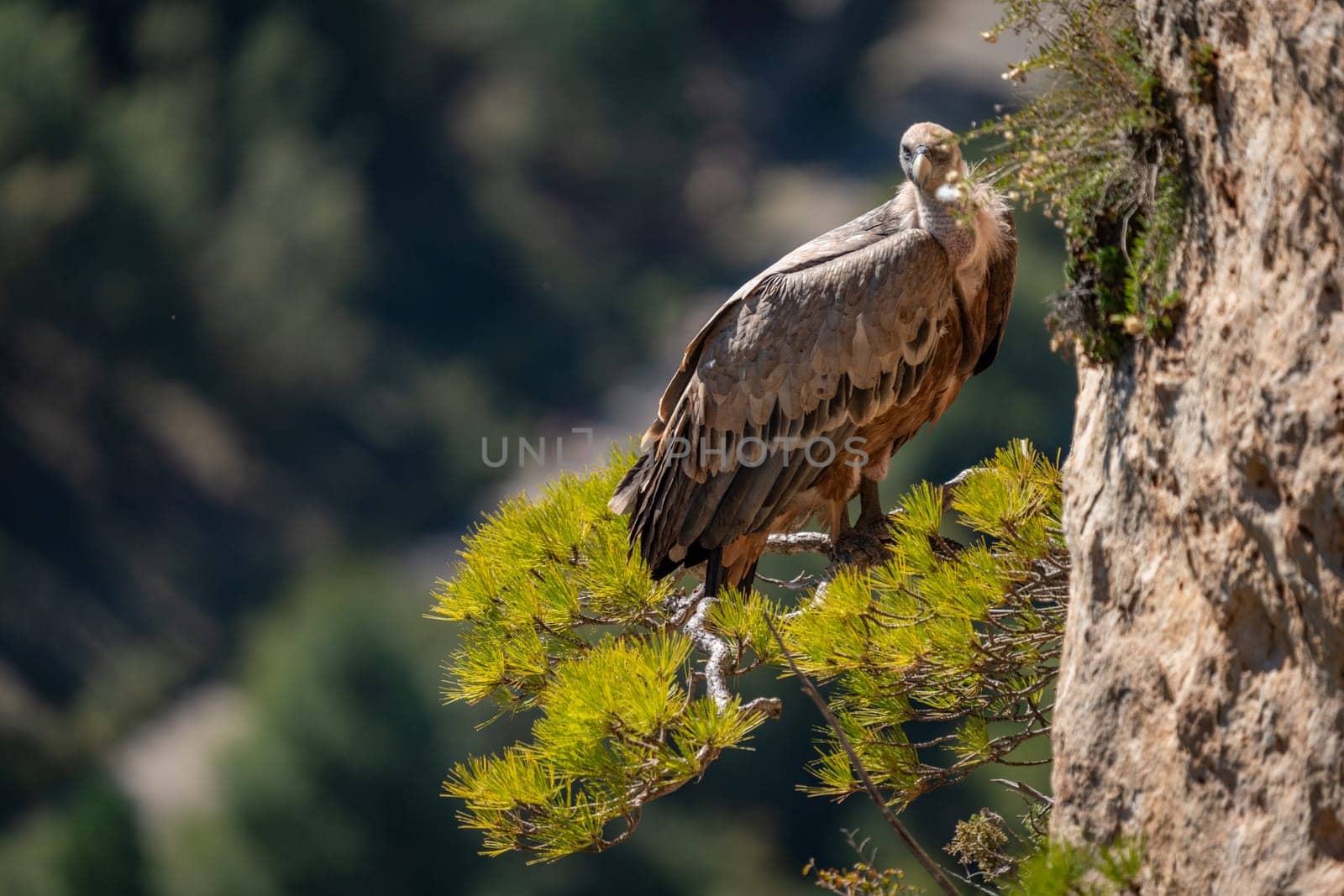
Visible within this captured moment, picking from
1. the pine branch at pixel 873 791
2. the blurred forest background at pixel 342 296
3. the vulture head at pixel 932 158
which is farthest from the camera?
the blurred forest background at pixel 342 296

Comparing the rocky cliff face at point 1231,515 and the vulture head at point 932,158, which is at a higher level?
the vulture head at point 932,158

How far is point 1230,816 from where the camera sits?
5.17 ft

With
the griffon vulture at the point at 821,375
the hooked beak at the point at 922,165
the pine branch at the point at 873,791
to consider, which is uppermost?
the hooked beak at the point at 922,165

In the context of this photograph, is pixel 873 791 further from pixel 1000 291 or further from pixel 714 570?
pixel 1000 291

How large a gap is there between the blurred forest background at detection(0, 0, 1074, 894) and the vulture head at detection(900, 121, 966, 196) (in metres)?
6.62

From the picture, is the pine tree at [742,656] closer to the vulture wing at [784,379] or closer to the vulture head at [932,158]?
the vulture wing at [784,379]

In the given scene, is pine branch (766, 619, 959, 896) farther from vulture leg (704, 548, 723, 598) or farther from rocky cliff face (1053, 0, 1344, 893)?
vulture leg (704, 548, 723, 598)

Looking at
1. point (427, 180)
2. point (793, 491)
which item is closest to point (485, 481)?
point (427, 180)

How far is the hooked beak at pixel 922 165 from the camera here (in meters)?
2.51

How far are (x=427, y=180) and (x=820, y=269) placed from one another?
1356 cm

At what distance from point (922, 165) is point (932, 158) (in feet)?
0.10

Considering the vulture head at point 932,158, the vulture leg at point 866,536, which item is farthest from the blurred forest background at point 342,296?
the vulture head at point 932,158

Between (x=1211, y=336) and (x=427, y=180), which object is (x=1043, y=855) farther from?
(x=427, y=180)

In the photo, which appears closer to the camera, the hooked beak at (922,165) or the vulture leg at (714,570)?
the hooked beak at (922,165)
